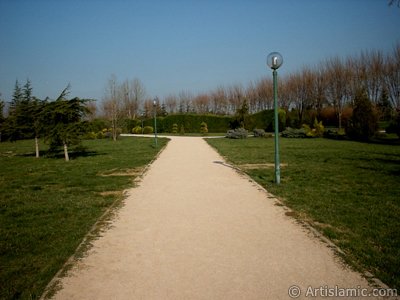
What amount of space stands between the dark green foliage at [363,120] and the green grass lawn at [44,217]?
22.0 m

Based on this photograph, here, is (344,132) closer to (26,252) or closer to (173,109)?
(26,252)

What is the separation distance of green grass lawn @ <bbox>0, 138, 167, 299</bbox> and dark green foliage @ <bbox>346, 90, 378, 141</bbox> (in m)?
22.0

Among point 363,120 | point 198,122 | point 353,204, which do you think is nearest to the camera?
point 353,204

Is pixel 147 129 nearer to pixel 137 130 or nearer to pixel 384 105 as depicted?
pixel 137 130

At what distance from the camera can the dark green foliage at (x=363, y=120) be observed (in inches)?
985

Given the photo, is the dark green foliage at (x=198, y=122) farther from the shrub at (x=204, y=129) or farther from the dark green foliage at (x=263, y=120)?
the dark green foliage at (x=263, y=120)

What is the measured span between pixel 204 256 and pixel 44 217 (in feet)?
12.2

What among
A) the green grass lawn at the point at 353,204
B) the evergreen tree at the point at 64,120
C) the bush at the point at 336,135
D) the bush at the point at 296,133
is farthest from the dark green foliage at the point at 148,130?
the green grass lawn at the point at 353,204

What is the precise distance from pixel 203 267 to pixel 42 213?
4210 mm

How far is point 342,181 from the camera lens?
28.8 feet

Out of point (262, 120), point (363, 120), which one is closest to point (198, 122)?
point (262, 120)

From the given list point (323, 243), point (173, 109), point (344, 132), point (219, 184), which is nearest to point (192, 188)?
point (219, 184)

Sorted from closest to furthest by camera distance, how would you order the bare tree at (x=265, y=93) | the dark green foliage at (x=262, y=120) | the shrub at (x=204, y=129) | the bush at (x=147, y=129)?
1. the dark green foliage at (x=262, y=120)
2. the shrub at (x=204, y=129)
3. the bush at (x=147, y=129)
4. the bare tree at (x=265, y=93)

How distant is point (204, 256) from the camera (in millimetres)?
3994
